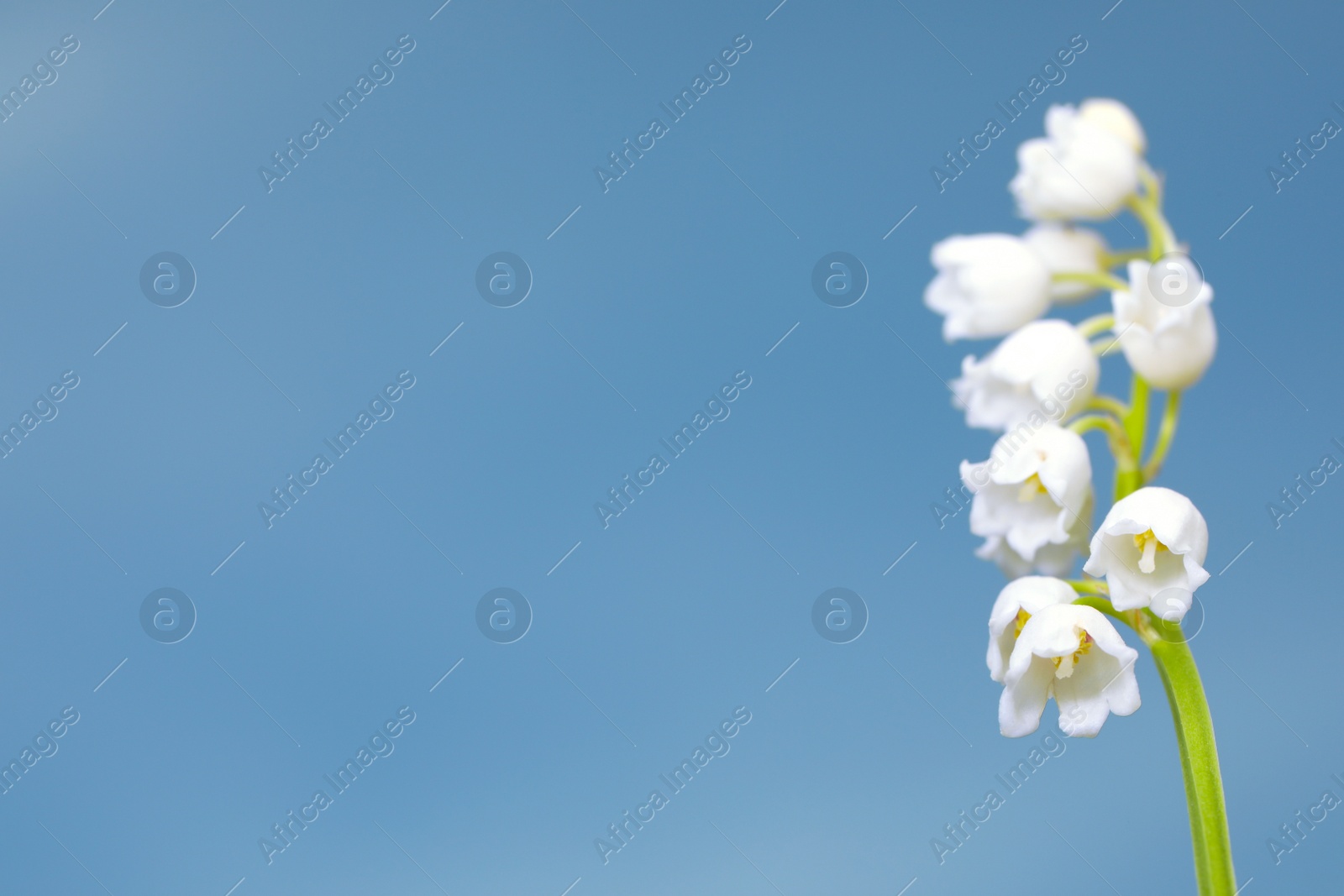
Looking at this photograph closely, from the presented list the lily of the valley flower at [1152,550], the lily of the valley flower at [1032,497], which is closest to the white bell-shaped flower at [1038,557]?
the lily of the valley flower at [1032,497]

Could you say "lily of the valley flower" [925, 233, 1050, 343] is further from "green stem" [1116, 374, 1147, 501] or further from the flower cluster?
"green stem" [1116, 374, 1147, 501]

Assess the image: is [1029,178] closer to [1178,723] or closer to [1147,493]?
[1147,493]

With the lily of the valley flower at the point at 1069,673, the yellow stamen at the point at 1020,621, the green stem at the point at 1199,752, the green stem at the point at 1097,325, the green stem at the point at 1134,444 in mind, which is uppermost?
the green stem at the point at 1097,325

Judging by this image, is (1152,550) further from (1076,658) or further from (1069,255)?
(1069,255)

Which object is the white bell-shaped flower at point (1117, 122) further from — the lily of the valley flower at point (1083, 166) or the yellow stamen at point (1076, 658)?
the yellow stamen at point (1076, 658)

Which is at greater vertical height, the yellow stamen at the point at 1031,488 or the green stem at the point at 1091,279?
the green stem at the point at 1091,279

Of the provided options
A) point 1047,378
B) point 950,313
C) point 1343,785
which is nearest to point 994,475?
point 1047,378
